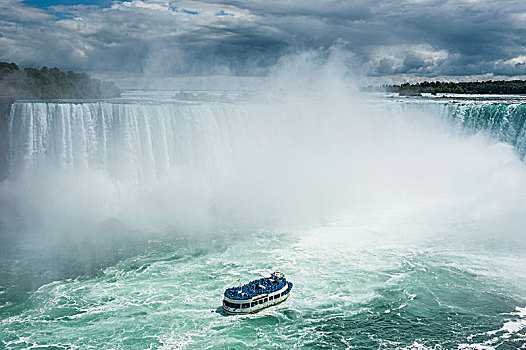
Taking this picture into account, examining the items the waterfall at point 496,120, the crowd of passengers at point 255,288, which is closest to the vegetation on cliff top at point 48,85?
the crowd of passengers at point 255,288

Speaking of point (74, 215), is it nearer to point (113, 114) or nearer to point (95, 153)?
point (95, 153)

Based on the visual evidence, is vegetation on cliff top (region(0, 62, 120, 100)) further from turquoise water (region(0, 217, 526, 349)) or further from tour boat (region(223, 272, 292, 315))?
tour boat (region(223, 272, 292, 315))

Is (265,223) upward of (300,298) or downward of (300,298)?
downward

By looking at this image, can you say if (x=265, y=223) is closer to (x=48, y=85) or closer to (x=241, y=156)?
(x=241, y=156)

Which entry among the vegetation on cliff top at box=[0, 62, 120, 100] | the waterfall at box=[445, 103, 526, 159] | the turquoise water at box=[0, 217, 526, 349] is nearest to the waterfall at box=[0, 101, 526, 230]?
the waterfall at box=[445, 103, 526, 159]

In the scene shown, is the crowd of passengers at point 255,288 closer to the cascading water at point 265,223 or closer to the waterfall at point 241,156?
the cascading water at point 265,223

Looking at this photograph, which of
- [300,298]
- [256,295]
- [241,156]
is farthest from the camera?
[241,156]

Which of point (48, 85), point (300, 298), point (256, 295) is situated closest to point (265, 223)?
point (300, 298)
